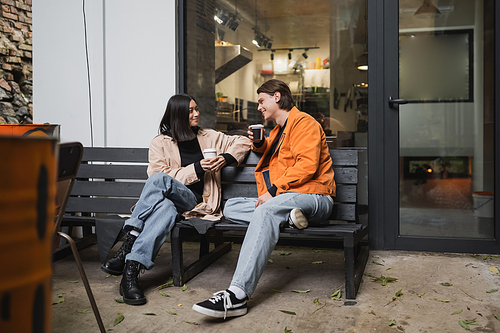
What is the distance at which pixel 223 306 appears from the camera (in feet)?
7.16

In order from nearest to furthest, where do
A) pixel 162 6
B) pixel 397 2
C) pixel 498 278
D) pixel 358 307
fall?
1. pixel 358 307
2. pixel 498 278
3. pixel 397 2
4. pixel 162 6

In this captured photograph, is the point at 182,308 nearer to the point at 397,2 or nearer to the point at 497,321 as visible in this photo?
the point at 497,321

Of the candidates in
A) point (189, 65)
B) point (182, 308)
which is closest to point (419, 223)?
point (182, 308)

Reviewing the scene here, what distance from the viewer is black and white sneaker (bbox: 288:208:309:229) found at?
2.50m

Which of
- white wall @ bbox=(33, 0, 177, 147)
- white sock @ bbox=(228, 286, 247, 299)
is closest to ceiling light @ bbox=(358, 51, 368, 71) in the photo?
white wall @ bbox=(33, 0, 177, 147)

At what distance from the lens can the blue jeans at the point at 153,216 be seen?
8.37 ft

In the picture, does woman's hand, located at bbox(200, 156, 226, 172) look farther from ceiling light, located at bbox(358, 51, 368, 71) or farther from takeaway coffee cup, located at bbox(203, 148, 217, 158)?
ceiling light, located at bbox(358, 51, 368, 71)

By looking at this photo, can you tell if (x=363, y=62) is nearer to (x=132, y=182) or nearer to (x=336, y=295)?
(x=336, y=295)

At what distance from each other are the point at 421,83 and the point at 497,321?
216 centimetres

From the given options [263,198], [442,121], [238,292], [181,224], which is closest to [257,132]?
[263,198]

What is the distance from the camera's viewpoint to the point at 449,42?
141 inches

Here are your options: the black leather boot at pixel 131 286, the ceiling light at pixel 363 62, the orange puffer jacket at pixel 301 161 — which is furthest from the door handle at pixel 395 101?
the black leather boot at pixel 131 286

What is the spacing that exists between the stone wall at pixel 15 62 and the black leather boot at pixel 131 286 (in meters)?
7.28

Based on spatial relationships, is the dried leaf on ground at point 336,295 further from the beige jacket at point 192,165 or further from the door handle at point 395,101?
the door handle at point 395,101
